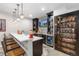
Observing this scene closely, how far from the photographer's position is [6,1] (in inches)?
72.7

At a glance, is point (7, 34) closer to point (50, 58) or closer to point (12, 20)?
point (12, 20)

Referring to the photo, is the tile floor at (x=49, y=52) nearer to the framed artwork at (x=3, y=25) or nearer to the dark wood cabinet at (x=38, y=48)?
the dark wood cabinet at (x=38, y=48)

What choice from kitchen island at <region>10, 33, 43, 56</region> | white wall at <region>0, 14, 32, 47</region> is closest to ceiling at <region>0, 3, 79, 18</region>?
white wall at <region>0, 14, 32, 47</region>

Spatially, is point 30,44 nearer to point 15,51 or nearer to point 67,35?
point 15,51

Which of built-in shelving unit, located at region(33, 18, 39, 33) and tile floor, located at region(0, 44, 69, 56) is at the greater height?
built-in shelving unit, located at region(33, 18, 39, 33)

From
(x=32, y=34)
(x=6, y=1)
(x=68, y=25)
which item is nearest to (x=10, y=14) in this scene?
(x=6, y=1)

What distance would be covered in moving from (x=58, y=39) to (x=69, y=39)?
21cm

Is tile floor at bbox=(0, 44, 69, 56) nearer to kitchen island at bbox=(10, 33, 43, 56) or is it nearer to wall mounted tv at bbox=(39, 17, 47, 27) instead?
kitchen island at bbox=(10, 33, 43, 56)

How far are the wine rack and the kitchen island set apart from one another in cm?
32

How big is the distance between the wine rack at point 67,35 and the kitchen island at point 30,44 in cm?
32

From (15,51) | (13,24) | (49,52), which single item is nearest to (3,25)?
(13,24)

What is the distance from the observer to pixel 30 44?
6.27 feet

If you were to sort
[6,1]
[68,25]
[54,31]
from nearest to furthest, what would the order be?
[6,1] → [54,31] → [68,25]

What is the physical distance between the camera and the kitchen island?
6.21 ft
